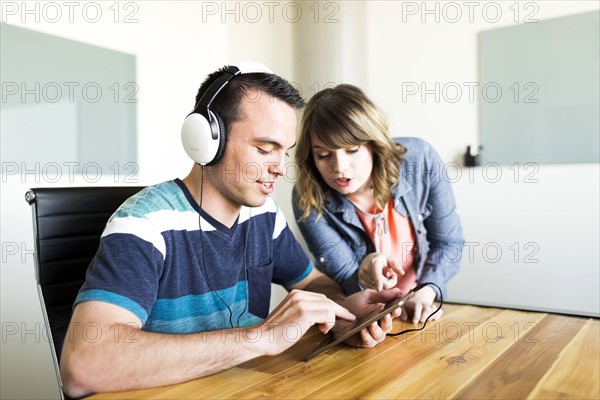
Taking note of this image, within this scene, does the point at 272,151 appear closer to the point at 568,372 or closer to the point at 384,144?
the point at 384,144

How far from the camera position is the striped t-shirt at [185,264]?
0.91m

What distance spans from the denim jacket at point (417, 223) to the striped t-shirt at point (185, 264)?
6.8 inches

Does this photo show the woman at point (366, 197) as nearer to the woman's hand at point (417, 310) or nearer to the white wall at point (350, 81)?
the woman's hand at point (417, 310)

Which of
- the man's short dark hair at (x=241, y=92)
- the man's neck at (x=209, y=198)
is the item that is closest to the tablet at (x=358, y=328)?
the man's neck at (x=209, y=198)

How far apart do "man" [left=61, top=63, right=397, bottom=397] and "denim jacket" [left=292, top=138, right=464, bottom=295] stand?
148 millimetres

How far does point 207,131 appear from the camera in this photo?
1104 millimetres

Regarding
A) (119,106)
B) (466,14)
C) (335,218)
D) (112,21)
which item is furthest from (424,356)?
(466,14)

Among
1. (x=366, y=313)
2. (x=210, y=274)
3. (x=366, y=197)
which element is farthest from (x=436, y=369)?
(x=366, y=197)

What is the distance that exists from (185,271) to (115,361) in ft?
1.16

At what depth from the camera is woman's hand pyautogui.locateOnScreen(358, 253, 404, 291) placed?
121cm

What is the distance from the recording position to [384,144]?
1.57 metres

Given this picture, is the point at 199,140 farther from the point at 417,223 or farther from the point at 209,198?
the point at 417,223

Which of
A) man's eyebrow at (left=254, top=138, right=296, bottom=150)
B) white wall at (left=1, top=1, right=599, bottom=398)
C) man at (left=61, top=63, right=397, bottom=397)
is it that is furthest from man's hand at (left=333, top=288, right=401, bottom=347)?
white wall at (left=1, top=1, right=599, bottom=398)

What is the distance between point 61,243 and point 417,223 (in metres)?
1.11
